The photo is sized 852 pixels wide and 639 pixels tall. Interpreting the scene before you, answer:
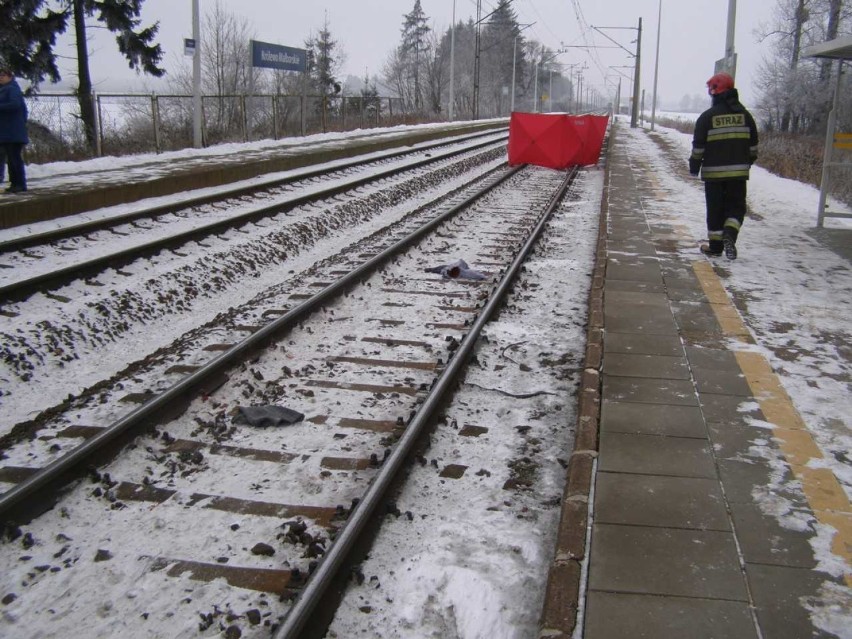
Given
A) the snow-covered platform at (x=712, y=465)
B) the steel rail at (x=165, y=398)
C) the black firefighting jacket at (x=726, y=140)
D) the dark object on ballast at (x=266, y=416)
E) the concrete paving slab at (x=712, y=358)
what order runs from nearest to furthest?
the snow-covered platform at (x=712, y=465), the steel rail at (x=165, y=398), the dark object on ballast at (x=266, y=416), the concrete paving slab at (x=712, y=358), the black firefighting jacket at (x=726, y=140)

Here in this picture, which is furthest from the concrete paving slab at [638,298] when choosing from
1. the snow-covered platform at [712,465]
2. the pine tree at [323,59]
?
the pine tree at [323,59]

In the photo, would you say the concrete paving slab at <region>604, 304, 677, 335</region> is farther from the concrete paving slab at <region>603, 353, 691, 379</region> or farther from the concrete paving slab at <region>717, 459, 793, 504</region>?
the concrete paving slab at <region>717, 459, 793, 504</region>

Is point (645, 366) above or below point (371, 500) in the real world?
above

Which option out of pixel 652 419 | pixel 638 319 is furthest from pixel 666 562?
pixel 638 319

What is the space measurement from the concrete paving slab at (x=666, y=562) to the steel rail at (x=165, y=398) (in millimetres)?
2628

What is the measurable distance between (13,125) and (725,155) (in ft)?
32.1

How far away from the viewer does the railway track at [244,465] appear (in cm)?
315

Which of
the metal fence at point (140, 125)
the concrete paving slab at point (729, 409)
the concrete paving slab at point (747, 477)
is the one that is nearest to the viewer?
the concrete paving slab at point (747, 477)

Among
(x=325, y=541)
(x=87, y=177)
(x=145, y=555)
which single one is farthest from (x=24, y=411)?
(x=87, y=177)

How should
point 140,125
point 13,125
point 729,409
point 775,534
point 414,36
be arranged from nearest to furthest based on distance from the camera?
point 775,534 → point 729,409 → point 13,125 → point 140,125 → point 414,36

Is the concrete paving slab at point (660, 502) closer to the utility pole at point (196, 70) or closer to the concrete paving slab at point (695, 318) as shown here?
the concrete paving slab at point (695, 318)

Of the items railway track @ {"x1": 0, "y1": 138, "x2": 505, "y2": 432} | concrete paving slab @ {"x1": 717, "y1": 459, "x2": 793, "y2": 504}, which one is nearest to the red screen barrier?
railway track @ {"x1": 0, "y1": 138, "x2": 505, "y2": 432}

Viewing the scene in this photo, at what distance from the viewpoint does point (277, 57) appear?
80.1 feet

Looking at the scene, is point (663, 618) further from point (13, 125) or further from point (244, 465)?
point (13, 125)
